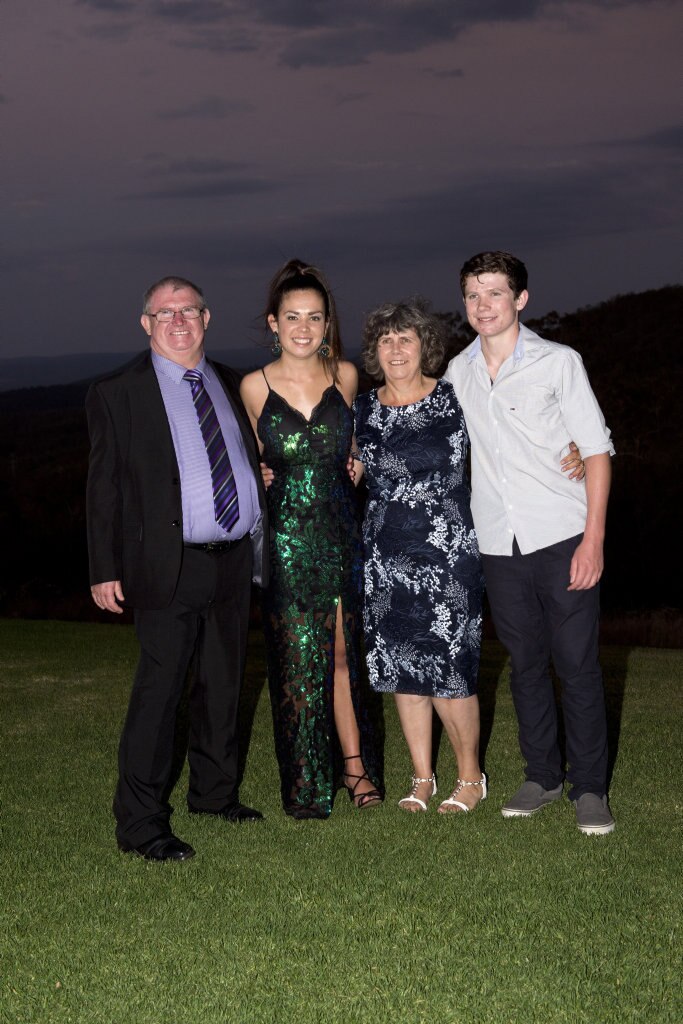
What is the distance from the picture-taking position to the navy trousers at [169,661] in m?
4.53

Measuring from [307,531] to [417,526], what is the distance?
45 centimetres

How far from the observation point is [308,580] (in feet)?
16.0

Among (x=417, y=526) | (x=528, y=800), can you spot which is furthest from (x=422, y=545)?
(x=528, y=800)

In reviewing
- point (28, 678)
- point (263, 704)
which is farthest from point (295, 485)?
point (28, 678)

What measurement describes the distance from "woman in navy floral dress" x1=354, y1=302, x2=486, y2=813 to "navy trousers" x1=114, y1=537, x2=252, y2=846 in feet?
1.95

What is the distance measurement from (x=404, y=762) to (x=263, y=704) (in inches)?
70.6

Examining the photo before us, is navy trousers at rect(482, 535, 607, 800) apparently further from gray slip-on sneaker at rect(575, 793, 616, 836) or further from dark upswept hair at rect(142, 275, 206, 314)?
dark upswept hair at rect(142, 275, 206, 314)

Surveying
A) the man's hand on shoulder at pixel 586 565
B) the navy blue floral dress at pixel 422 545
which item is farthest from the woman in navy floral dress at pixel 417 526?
the man's hand on shoulder at pixel 586 565

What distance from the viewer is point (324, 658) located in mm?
4953

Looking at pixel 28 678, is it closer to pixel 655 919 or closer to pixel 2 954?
pixel 2 954

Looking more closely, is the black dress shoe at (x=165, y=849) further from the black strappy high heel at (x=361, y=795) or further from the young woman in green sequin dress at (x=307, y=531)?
the black strappy high heel at (x=361, y=795)

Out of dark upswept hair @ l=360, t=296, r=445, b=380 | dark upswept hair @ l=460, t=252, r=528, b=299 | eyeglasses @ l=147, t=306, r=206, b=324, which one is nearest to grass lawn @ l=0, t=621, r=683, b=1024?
dark upswept hair @ l=360, t=296, r=445, b=380

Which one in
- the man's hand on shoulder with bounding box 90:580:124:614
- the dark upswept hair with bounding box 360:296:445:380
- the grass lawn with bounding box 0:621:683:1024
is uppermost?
the dark upswept hair with bounding box 360:296:445:380

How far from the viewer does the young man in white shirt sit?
14.9ft
